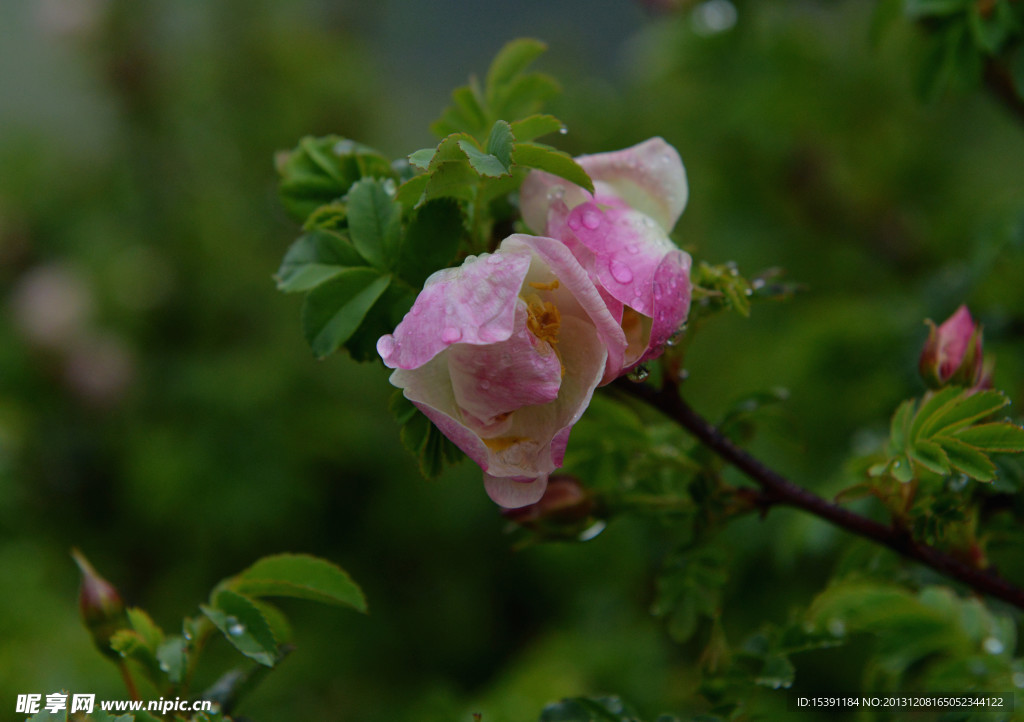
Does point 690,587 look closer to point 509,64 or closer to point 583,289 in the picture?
point 583,289

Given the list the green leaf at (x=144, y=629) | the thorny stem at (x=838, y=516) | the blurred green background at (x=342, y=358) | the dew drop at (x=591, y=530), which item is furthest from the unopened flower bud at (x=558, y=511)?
the blurred green background at (x=342, y=358)

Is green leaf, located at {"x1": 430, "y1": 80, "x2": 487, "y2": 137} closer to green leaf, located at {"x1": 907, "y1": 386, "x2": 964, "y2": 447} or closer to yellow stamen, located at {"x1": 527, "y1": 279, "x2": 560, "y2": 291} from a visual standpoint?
yellow stamen, located at {"x1": 527, "y1": 279, "x2": 560, "y2": 291}

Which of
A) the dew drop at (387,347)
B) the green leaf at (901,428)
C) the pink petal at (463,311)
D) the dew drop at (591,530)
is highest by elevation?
the pink petal at (463,311)

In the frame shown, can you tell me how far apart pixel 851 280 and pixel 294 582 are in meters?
1.80

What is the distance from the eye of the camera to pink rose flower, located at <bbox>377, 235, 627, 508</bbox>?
0.52 m

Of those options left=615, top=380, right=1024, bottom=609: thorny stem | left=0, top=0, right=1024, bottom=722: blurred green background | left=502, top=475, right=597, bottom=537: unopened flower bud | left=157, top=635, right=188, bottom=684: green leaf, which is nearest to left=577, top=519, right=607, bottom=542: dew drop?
left=502, top=475, right=597, bottom=537: unopened flower bud

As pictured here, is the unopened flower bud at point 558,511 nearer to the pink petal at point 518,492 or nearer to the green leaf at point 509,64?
the pink petal at point 518,492

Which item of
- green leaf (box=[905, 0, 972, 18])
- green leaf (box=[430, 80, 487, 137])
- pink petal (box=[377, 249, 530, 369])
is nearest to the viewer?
pink petal (box=[377, 249, 530, 369])

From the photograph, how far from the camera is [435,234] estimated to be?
624 millimetres

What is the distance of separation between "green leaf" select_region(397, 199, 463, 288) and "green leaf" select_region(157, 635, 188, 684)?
1.33 feet

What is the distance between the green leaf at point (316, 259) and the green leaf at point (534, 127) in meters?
0.16

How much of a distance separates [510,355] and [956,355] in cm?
48

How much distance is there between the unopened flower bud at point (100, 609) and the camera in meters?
0.74

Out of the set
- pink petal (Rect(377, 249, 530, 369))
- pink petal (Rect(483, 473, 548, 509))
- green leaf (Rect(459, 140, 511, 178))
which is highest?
green leaf (Rect(459, 140, 511, 178))
